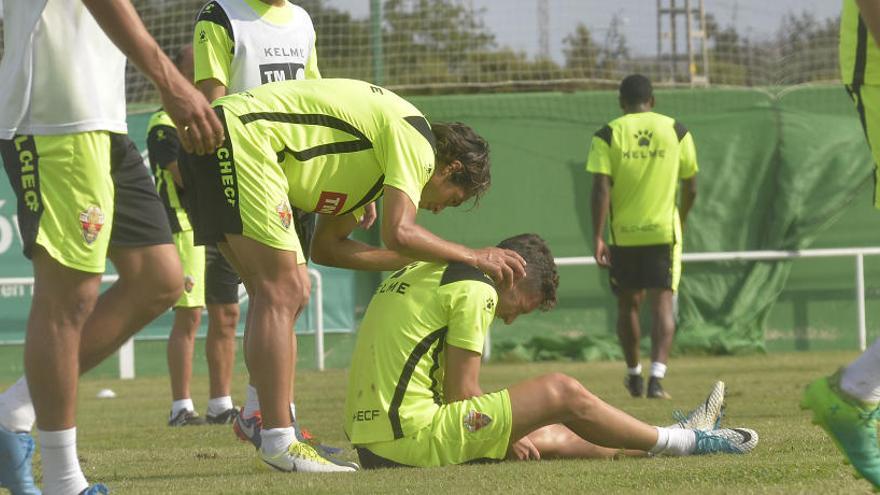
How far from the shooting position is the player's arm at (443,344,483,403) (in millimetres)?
5246

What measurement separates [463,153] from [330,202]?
0.56 m

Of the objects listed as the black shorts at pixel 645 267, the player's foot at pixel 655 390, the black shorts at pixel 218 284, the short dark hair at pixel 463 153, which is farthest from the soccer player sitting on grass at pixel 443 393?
the black shorts at pixel 645 267

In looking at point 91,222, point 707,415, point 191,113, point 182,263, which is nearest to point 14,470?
point 91,222

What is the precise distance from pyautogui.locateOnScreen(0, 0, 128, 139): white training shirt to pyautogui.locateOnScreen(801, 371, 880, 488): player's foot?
2303mm

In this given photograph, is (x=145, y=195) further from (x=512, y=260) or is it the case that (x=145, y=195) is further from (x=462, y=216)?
(x=462, y=216)

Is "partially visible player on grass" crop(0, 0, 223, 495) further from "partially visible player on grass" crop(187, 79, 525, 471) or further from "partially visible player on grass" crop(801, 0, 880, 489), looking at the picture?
"partially visible player on grass" crop(801, 0, 880, 489)

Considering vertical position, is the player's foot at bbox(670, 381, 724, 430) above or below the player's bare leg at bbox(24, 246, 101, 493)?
below

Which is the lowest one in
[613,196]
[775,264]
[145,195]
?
[775,264]

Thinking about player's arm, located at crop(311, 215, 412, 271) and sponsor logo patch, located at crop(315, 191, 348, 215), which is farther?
player's arm, located at crop(311, 215, 412, 271)

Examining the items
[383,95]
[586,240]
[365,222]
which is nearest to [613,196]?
[586,240]

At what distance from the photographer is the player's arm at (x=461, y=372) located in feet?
17.2

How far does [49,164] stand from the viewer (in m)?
4.23

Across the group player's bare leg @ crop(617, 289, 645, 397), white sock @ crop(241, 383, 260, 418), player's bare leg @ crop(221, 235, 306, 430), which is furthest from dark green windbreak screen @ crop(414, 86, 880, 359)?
player's bare leg @ crop(221, 235, 306, 430)

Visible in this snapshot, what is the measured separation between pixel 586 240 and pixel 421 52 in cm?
316
